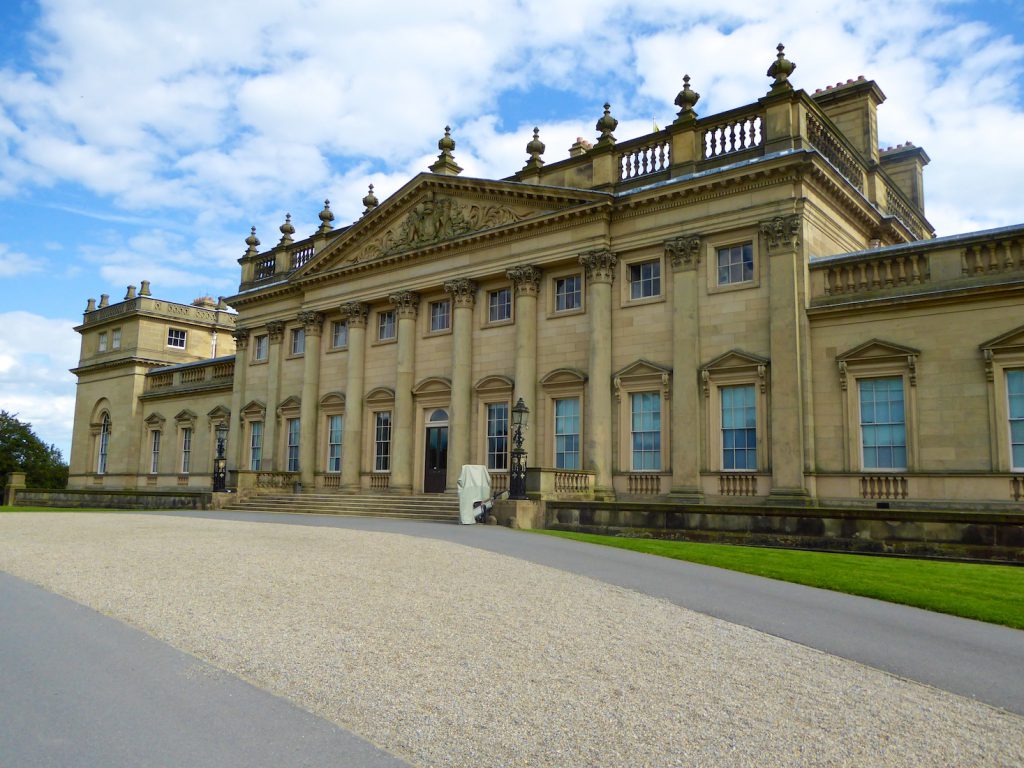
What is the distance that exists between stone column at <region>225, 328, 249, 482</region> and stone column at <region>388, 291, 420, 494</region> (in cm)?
1080

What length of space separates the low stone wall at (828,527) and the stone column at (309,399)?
1685 centimetres

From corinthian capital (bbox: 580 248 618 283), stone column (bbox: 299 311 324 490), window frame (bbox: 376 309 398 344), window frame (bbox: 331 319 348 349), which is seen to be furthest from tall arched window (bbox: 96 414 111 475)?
corinthian capital (bbox: 580 248 618 283)

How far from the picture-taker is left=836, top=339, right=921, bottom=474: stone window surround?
2053cm

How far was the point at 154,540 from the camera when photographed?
15.9 meters

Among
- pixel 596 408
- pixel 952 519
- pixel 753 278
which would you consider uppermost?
pixel 753 278

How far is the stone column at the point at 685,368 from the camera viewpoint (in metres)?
23.4

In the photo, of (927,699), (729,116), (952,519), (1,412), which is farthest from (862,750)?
(1,412)

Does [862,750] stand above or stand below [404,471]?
below

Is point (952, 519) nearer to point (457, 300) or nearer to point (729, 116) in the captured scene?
point (729, 116)

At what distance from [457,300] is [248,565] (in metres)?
18.8

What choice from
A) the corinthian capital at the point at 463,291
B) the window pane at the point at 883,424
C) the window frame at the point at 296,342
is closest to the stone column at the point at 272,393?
the window frame at the point at 296,342

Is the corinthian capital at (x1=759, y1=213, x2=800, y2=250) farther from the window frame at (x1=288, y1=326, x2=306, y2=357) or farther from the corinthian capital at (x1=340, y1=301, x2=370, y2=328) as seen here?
the window frame at (x1=288, y1=326, x2=306, y2=357)

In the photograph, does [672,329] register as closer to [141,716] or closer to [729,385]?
[729,385]

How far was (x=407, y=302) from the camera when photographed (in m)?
31.7
